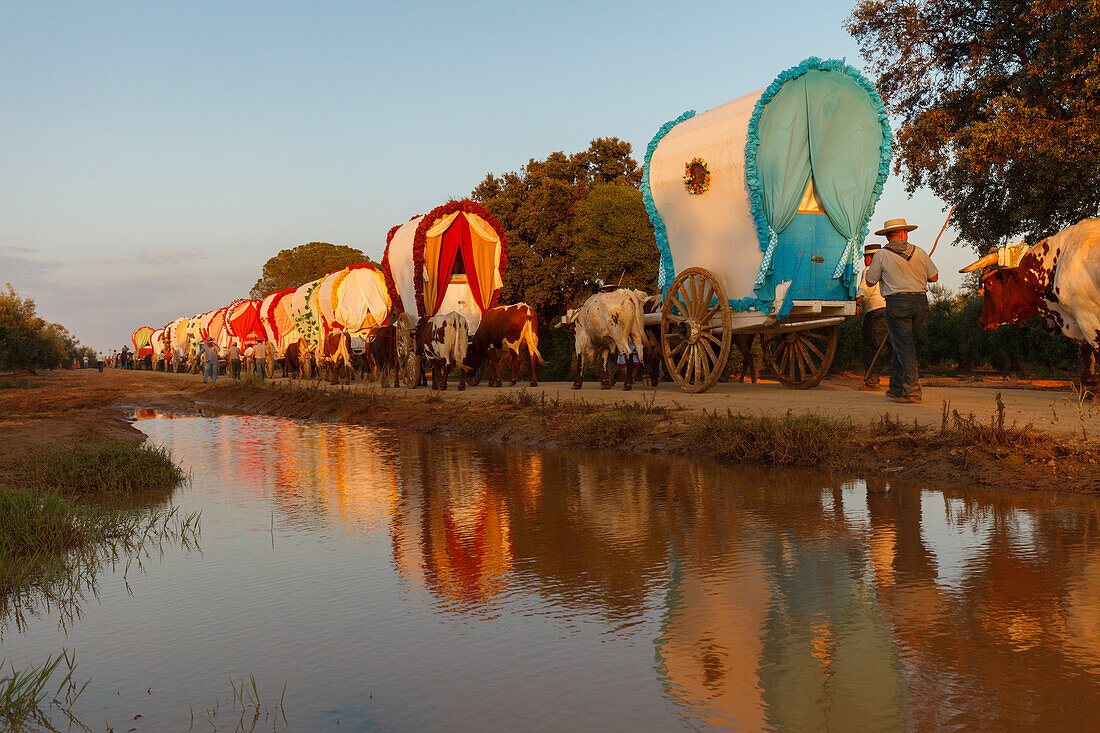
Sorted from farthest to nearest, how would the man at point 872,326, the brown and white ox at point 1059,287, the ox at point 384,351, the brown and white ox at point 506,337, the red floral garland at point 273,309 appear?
the red floral garland at point 273,309
the ox at point 384,351
the brown and white ox at point 506,337
the man at point 872,326
the brown and white ox at point 1059,287

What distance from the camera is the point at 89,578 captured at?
512 centimetres

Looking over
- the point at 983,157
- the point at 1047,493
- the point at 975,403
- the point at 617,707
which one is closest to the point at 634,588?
the point at 617,707

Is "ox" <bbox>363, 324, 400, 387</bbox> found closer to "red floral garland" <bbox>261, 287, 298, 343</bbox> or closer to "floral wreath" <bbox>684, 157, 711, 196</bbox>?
"floral wreath" <bbox>684, 157, 711, 196</bbox>

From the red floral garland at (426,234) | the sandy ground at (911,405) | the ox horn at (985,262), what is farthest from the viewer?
the red floral garland at (426,234)

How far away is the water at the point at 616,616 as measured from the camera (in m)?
3.15

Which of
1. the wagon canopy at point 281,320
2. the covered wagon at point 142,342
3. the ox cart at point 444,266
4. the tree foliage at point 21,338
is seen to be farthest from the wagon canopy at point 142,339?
the ox cart at point 444,266

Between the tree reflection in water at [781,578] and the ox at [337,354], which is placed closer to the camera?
the tree reflection in water at [781,578]

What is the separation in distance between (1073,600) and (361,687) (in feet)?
10.6

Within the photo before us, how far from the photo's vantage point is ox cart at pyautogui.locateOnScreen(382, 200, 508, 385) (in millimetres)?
21766

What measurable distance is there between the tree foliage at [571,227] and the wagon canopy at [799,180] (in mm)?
14552

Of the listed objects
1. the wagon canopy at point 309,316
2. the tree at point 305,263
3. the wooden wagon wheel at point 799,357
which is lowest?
the wooden wagon wheel at point 799,357

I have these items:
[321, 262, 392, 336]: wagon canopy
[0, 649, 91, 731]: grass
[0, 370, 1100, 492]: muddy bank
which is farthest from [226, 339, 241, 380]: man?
[0, 649, 91, 731]: grass

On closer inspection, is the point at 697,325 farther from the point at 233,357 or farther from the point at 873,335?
the point at 233,357

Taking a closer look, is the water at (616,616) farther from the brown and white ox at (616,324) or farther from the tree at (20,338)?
the tree at (20,338)
